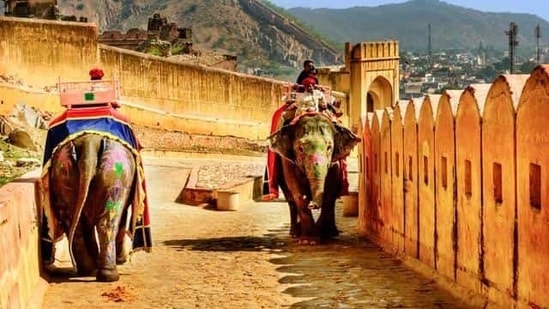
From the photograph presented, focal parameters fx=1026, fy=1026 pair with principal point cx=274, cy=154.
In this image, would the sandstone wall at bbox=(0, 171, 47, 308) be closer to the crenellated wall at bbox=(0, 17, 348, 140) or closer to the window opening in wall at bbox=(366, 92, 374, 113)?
the crenellated wall at bbox=(0, 17, 348, 140)

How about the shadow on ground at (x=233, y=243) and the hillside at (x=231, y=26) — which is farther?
the hillside at (x=231, y=26)

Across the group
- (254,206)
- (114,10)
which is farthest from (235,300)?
(114,10)

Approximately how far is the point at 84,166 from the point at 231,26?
93.5 m

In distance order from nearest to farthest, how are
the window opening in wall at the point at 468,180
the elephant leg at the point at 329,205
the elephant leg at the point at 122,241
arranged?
the window opening in wall at the point at 468,180 → the elephant leg at the point at 122,241 → the elephant leg at the point at 329,205

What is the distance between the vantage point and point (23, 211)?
9180 mm

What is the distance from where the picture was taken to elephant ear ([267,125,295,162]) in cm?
1484

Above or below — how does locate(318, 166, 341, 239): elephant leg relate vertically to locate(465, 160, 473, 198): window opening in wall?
below

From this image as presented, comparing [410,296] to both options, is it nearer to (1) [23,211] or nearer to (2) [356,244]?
(1) [23,211]

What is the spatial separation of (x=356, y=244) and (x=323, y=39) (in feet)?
288

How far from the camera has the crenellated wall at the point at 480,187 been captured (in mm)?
7730

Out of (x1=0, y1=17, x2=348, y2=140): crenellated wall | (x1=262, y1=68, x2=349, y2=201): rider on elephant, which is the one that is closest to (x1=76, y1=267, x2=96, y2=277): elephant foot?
(x1=262, y1=68, x2=349, y2=201): rider on elephant

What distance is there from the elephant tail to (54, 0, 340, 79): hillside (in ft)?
271

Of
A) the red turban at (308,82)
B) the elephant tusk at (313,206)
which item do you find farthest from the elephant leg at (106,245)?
the red turban at (308,82)

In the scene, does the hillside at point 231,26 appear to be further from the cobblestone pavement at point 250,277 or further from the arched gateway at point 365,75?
the cobblestone pavement at point 250,277
